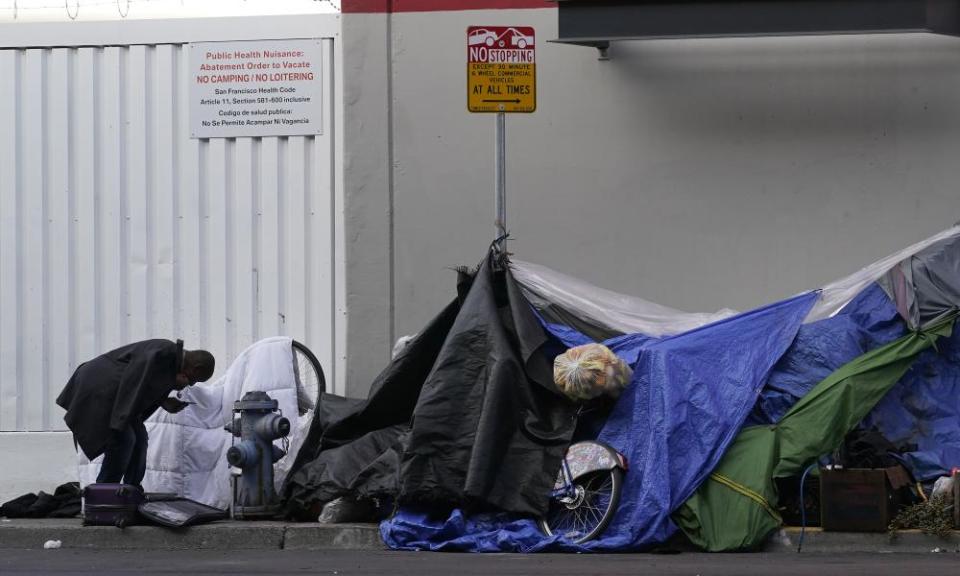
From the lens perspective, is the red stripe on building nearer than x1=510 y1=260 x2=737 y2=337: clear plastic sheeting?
No

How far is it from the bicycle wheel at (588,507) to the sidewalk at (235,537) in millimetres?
1028

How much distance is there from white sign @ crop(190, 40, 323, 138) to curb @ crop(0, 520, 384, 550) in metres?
3.56

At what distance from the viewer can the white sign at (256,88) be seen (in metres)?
12.1

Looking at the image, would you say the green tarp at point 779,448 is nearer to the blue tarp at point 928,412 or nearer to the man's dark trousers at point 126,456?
the blue tarp at point 928,412

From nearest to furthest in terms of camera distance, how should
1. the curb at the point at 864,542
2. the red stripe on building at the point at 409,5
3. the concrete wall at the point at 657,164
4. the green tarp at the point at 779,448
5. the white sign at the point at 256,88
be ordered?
the curb at the point at 864,542 < the green tarp at the point at 779,448 < the concrete wall at the point at 657,164 < the red stripe on building at the point at 409,5 < the white sign at the point at 256,88

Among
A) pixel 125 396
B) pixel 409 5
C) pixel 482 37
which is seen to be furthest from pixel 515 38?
pixel 125 396

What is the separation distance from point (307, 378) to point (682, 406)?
3344 millimetres

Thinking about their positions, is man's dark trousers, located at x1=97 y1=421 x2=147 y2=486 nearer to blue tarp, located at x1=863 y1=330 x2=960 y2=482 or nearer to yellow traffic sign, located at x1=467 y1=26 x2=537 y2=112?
yellow traffic sign, located at x1=467 y1=26 x2=537 y2=112

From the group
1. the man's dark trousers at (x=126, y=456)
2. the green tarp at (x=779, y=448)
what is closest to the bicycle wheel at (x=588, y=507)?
the green tarp at (x=779, y=448)

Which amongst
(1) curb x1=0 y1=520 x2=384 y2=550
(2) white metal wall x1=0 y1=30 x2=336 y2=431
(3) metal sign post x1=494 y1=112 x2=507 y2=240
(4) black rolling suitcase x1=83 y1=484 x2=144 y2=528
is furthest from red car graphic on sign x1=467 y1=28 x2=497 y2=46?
(4) black rolling suitcase x1=83 y1=484 x2=144 y2=528

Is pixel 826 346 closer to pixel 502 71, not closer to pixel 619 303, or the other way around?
pixel 619 303

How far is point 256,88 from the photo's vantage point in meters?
12.2

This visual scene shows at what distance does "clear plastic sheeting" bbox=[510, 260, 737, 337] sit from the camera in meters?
10.6

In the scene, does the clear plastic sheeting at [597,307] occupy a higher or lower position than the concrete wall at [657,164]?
lower
